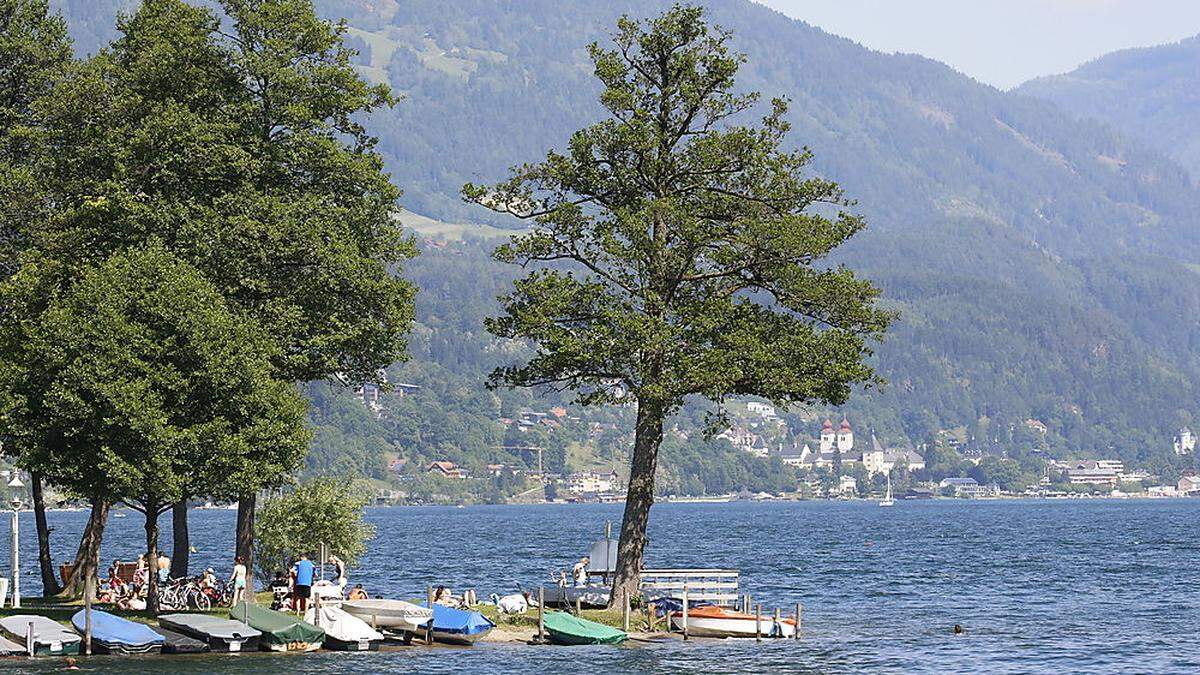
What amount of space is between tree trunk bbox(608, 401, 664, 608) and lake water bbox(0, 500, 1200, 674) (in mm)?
3107

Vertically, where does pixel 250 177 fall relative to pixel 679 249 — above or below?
above

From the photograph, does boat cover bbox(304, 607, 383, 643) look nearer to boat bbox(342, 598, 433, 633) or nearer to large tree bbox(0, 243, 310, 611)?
boat bbox(342, 598, 433, 633)

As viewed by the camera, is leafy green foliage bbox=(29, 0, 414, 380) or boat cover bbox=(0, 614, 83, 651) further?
leafy green foliage bbox=(29, 0, 414, 380)

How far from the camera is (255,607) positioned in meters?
55.5

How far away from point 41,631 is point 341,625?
30.5 feet

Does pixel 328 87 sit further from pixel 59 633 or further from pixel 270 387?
pixel 59 633

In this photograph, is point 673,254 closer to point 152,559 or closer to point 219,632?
point 219,632

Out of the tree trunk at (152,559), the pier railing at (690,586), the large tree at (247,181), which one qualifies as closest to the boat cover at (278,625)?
the tree trunk at (152,559)

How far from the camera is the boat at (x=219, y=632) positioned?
176 feet

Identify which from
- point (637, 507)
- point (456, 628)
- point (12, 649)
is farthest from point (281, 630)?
point (637, 507)

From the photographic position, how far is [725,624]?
61.4 metres

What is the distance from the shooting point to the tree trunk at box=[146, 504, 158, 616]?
5634 centimetres

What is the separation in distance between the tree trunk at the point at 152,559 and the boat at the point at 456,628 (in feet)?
31.1

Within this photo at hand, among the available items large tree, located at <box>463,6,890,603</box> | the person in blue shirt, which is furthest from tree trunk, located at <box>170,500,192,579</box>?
large tree, located at <box>463,6,890,603</box>
